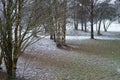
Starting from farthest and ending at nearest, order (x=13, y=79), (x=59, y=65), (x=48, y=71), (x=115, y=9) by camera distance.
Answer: (x=115, y=9), (x=59, y=65), (x=48, y=71), (x=13, y=79)

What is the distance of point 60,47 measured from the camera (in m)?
19.3

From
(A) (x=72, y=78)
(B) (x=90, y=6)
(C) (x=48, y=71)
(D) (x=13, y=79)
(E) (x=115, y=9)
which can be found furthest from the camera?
(E) (x=115, y=9)

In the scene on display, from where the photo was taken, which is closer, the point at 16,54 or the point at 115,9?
the point at 16,54

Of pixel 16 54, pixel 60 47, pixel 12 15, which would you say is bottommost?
pixel 60 47

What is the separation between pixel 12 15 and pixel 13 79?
2.07 metres

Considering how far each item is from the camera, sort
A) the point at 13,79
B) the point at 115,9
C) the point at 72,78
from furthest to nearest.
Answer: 1. the point at 115,9
2. the point at 72,78
3. the point at 13,79

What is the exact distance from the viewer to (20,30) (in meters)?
8.16

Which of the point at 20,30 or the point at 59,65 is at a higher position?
the point at 20,30

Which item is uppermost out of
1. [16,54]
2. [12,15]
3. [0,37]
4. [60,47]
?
[12,15]

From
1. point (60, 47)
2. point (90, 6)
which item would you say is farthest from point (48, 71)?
point (90, 6)

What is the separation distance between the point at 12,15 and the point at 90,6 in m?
23.6

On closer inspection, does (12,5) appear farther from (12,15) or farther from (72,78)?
(72,78)

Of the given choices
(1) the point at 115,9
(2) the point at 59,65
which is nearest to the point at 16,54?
(2) the point at 59,65

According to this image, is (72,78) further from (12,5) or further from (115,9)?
(115,9)
